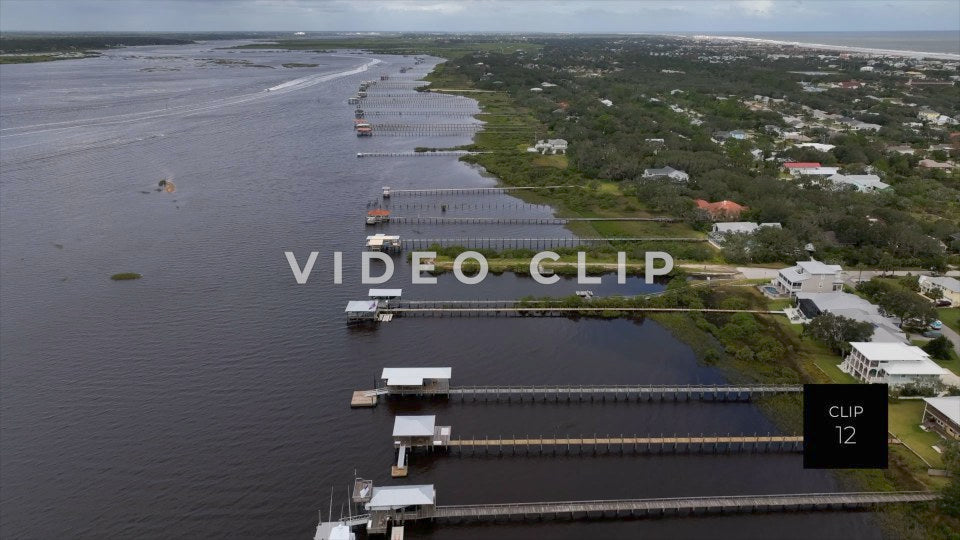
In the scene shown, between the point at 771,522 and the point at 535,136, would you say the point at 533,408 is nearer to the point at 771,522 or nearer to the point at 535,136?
the point at 771,522

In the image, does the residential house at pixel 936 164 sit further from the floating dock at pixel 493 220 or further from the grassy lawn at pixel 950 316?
the grassy lawn at pixel 950 316

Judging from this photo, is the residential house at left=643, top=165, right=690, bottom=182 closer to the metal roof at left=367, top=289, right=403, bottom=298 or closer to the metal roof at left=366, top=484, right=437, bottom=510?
the metal roof at left=367, top=289, right=403, bottom=298

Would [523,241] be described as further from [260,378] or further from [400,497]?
[400,497]

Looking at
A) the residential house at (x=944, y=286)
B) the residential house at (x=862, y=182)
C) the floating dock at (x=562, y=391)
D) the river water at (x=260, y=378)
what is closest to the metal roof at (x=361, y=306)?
the river water at (x=260, y=378)

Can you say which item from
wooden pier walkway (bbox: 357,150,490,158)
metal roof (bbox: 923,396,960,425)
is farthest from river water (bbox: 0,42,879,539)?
wooden pier walkway (bbox: 357,150,490,158)

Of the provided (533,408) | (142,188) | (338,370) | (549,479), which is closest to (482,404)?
(533,408)

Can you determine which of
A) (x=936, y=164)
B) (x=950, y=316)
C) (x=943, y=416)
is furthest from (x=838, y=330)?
(x=936, y=164)
